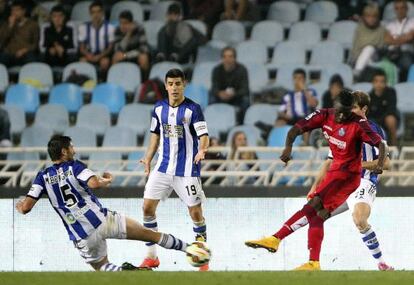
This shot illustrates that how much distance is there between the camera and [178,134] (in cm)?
1484

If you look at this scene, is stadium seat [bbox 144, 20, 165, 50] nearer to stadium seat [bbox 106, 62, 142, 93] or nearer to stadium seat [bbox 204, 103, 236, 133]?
stadium seat [bbox 106, 62, 142, 93]

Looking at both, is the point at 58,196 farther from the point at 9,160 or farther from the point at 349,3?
the point at 349,3

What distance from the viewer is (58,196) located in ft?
44.7

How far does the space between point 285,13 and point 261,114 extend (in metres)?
2.64

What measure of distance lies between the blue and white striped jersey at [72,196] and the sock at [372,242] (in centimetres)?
279

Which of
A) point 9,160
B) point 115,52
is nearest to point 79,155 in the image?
point 9,160

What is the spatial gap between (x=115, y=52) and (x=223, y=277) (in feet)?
33.1

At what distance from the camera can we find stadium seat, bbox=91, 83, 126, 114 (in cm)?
2128

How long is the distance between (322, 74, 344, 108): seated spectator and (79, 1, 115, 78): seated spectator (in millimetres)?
3551

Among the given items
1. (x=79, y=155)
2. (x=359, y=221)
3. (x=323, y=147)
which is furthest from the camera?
(x=79, y=155)

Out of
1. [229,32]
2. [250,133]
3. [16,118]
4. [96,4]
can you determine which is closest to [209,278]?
[250,133]

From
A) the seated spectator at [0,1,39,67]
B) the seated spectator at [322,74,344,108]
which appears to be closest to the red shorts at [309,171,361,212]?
the seated spectator at [322,74,344,108]

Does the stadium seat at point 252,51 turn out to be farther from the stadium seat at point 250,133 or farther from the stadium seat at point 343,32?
the stadium seat at point 250,133

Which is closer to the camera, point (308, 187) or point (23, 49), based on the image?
point (308, 187)
